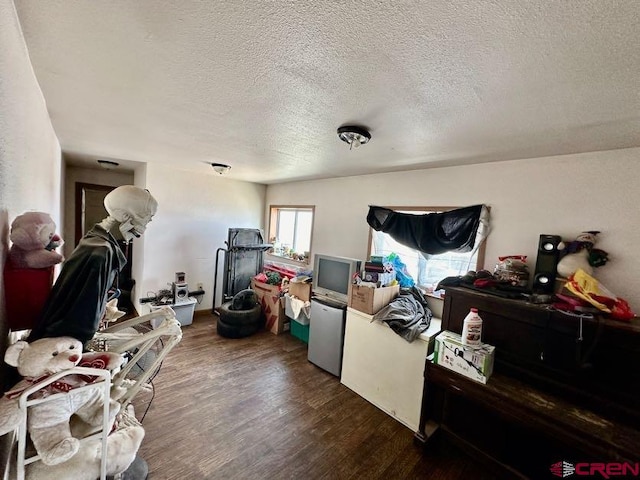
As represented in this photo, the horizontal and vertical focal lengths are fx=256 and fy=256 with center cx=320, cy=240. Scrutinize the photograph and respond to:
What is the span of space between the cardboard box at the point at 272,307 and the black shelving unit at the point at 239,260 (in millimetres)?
367

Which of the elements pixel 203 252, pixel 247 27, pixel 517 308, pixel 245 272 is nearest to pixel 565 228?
pixel 517 308

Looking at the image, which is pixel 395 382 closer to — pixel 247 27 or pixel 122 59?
pixel 247 27

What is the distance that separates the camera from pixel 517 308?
1.76m

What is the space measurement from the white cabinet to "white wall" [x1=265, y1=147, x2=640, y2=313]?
42.5 inches

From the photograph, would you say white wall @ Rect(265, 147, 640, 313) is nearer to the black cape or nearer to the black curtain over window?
the black curtain over window

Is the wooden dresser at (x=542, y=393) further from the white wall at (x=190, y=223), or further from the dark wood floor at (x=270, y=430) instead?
the white wall at (x=190, y=223)

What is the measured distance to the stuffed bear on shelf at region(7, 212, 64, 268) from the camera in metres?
0.96

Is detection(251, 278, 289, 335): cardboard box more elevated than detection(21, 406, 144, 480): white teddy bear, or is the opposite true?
detection(21, 406, 144, 480): white teddy bear

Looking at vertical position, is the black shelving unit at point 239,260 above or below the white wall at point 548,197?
below

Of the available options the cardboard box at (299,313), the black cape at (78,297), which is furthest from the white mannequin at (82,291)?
the cardboard box at (299,313)

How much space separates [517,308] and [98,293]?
237 cm

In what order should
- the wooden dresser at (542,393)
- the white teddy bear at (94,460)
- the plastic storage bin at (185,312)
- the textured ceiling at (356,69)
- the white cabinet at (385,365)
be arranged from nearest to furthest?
the textured ceiling at (356,69)
the white teddy bear at (94,460)
the wooden dresser at (542,393)
the white cabinet at (385,365)
the plastic storage bin at (185,312)

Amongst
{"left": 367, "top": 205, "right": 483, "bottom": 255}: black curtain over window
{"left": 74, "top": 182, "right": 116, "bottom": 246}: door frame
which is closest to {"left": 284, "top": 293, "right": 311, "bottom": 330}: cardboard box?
{"left": 367, "top": 205, "right": 483, "bottom": 255}: black curtain over window

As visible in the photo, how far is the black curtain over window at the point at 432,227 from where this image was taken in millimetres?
2418
